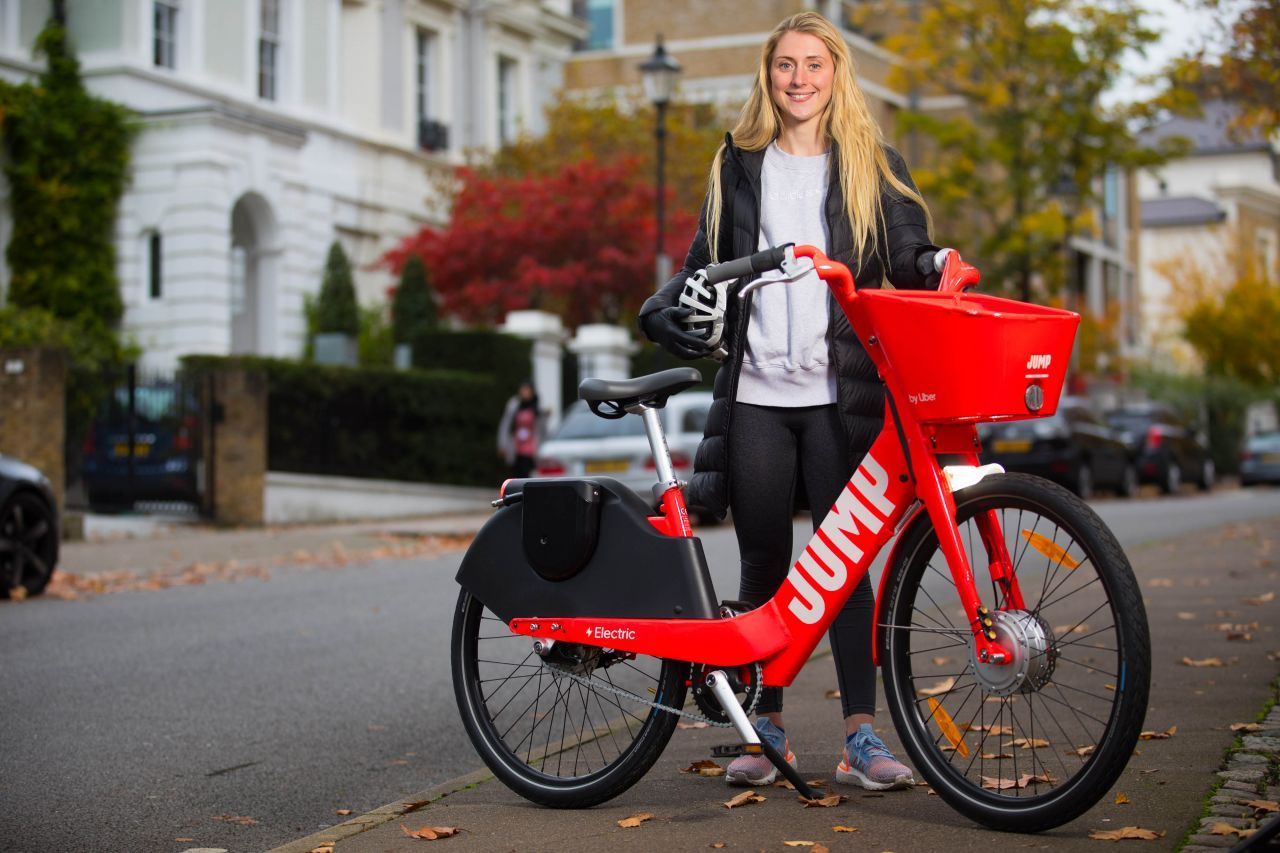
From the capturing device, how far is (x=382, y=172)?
33.4 metres

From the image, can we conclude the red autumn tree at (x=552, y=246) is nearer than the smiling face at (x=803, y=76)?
No

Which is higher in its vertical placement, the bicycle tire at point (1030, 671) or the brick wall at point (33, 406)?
the brick wall at point (33, 406)

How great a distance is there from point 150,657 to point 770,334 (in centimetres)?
495

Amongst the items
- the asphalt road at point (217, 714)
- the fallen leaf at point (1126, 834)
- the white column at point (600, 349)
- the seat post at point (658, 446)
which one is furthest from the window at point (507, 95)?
the fallen leaf at point (1126, 834)

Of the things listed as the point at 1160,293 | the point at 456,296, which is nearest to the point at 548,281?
the point at 456,296

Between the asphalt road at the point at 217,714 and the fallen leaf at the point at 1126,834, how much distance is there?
2.23 m

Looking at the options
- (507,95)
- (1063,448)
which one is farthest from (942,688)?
(507,95)

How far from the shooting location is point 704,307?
468 cm

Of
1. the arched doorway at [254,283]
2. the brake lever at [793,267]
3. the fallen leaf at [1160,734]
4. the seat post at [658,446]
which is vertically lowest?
the fallen leaf at [1160,734]

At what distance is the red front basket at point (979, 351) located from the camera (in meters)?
4.01

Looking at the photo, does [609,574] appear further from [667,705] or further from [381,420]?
[381,420]

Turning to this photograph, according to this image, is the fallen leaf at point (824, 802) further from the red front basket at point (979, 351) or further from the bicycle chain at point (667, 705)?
the red front basket at point (979, 351)

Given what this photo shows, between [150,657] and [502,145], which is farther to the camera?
[502,145]

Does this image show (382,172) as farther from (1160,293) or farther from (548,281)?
(1160,293)
